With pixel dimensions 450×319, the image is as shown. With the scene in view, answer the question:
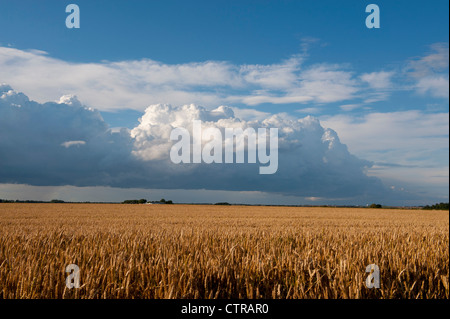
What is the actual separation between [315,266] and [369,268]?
2.79 ft

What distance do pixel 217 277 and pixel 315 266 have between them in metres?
1.93

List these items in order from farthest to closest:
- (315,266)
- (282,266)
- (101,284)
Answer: (315,266), (282,266), (101,284)
